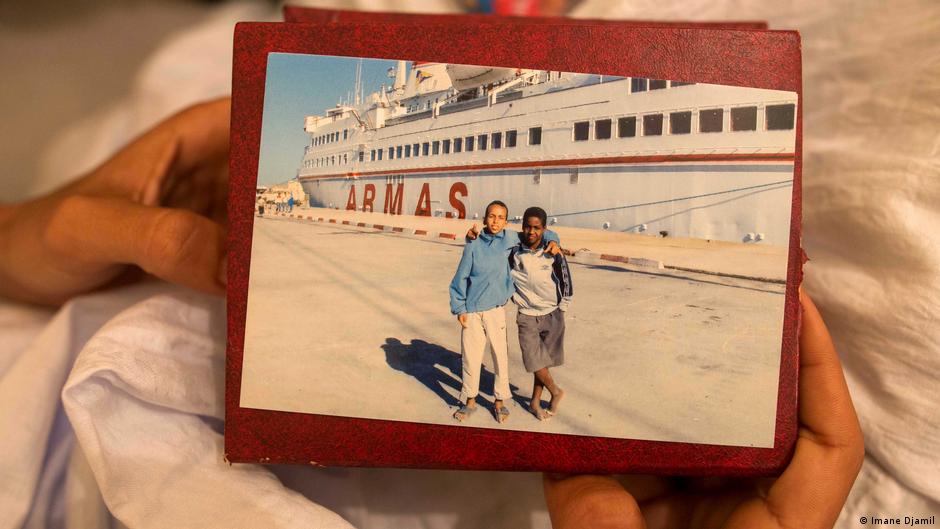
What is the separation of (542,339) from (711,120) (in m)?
0.19

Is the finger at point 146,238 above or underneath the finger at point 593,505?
above

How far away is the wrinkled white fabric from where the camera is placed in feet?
1.51

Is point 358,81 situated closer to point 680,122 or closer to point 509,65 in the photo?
point 509,65

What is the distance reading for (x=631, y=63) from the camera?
0.41 m

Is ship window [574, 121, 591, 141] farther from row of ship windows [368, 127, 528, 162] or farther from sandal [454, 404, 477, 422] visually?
sandal [454, 404, 477, 422]

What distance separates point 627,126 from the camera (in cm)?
40

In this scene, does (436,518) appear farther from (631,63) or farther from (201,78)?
(201,78)

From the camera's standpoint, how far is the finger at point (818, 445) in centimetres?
42

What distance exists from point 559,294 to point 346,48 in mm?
227

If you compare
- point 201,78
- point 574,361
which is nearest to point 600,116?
point 574,361

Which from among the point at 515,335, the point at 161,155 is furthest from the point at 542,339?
the point at 161,155

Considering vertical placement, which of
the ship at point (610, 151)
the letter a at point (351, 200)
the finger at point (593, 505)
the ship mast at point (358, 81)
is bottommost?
the finger at point (593, 505)

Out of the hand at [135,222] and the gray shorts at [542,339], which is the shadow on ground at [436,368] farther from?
the hand at [135,222]

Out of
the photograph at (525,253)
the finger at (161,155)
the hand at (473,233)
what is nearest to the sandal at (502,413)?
the photograph at (525,253)
